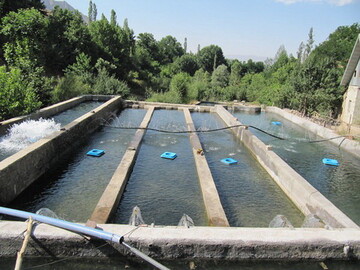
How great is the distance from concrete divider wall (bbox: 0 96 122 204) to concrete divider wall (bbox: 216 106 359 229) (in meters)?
5.75

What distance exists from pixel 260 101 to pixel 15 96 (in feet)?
59.5

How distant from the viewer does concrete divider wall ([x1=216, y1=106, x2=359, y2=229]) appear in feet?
17.0

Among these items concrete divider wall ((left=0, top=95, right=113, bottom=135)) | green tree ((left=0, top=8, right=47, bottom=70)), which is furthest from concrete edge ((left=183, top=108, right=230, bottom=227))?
green tree ((left=0, top=8, right=47, bottom=70))

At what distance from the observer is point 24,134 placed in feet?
31.1

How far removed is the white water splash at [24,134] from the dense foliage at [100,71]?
0.86 m

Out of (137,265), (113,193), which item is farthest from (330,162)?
(137,265)

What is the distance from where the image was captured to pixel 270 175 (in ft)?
26.9

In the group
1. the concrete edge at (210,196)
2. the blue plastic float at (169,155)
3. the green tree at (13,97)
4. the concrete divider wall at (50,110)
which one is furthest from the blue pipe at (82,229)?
the green tree at (13,97)

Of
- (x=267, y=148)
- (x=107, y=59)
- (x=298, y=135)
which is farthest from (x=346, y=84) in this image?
(x=107, y=59)

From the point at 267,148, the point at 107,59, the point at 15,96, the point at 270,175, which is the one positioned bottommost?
the point at 270,175

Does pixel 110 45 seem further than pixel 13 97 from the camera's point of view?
Yes

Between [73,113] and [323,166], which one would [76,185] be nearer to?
[323,166]

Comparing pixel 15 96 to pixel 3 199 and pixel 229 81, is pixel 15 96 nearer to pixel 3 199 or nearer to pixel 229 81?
pixel 3 199

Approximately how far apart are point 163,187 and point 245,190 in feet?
6.35
